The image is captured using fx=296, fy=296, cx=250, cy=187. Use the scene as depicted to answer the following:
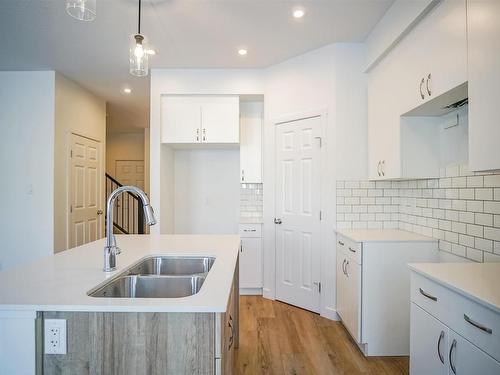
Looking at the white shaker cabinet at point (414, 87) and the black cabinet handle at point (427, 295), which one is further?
the white shaker cabinet at point (414, 87)

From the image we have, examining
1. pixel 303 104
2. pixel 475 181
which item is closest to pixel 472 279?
pixel 475 181

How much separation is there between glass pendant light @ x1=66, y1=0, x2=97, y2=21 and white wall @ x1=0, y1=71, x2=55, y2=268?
9.02 ft

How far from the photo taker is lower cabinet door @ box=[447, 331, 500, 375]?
109cm

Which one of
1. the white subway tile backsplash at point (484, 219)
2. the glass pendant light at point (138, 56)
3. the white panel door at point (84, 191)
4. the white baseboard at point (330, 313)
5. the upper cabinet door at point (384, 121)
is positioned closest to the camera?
the white subway tile backsplash at point (484, 219)

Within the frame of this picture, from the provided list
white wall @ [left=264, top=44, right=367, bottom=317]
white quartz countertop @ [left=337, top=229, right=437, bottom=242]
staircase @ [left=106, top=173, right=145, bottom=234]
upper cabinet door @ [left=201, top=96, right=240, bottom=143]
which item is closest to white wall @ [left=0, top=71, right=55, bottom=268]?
upper cabinet door @ [left=201, top=96, right=240, bottom=143]

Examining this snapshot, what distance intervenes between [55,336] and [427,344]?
1.66 meters

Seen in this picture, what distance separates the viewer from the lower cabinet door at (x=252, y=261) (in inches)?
146

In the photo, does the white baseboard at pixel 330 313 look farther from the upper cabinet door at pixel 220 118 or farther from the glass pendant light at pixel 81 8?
the glass pendant light at pixel 81 8

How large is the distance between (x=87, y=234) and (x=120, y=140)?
138 inches

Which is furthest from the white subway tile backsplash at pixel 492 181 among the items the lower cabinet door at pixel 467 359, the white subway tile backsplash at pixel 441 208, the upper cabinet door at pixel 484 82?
the lower cabinet door at pixel 467 359

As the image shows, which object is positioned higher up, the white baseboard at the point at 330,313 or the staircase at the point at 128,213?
the staircase at the point at 128,213

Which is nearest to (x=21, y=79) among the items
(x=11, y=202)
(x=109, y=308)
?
(x=11, y=202)

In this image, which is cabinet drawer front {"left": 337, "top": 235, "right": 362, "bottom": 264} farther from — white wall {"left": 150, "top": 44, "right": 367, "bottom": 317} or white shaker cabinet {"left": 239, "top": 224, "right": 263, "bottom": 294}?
white shaker cabinet {"left": 239, "top": 224, "right": 263, "bottom": 294}

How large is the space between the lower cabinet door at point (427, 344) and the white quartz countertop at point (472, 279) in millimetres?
210
